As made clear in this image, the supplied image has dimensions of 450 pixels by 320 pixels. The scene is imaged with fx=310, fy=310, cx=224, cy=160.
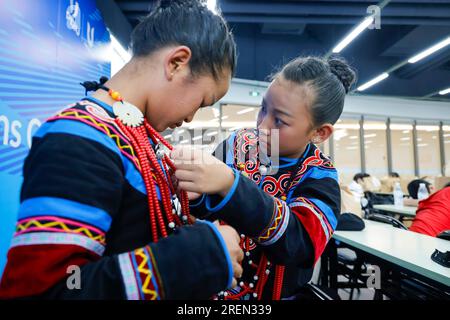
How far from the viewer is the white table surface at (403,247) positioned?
1080mm

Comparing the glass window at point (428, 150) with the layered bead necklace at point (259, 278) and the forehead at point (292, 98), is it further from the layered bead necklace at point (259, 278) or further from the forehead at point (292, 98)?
the layered bead necklace at point (259, 278)

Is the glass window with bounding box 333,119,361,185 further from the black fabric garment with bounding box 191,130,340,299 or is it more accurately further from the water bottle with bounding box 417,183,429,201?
the black fabric garment with bounding box 191,130,340,299

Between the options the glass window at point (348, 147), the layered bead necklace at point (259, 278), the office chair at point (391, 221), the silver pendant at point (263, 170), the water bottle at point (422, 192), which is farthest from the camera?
the glass window at point (348, 147)

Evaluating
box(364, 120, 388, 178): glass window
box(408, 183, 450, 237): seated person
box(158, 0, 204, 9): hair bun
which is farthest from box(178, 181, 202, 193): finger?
box(364, 120, 388, 178): glass window

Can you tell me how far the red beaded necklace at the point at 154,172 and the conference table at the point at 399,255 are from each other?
0.94 m

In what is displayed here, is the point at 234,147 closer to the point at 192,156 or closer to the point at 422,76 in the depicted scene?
the point at 192,156

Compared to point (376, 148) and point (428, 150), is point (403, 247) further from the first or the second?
point (428, 150)

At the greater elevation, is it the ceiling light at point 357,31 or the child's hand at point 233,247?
the ceiling light at point 357,31

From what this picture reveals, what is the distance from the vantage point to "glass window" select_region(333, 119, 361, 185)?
9180mm

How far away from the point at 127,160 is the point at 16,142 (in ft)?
4.34

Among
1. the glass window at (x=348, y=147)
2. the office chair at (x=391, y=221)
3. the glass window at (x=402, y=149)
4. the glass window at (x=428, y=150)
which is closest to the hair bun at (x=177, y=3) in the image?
the office chair at (x=391, y=221)

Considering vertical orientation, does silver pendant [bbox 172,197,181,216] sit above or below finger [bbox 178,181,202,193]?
below

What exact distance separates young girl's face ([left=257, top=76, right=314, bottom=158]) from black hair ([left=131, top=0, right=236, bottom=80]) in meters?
0.34
